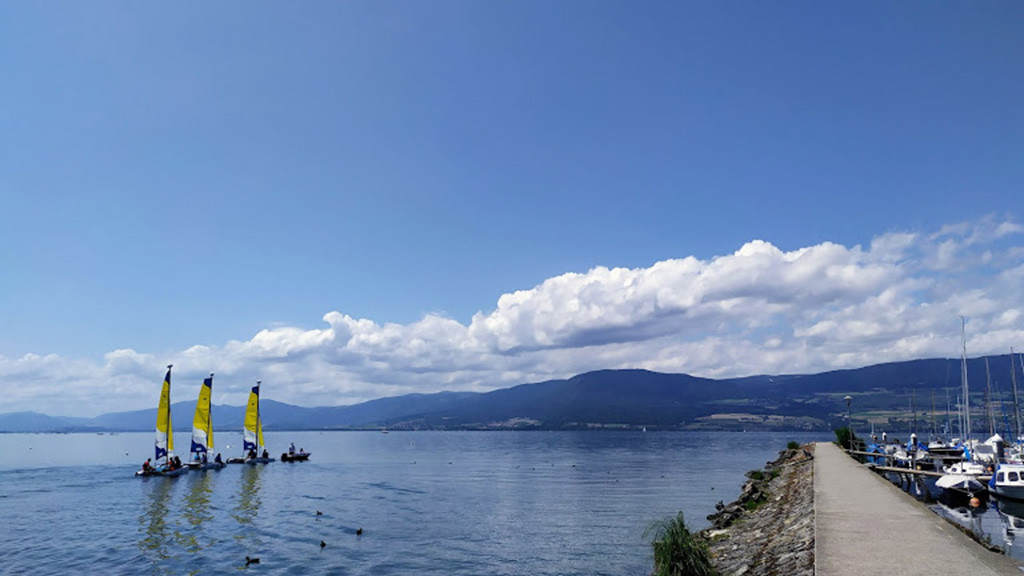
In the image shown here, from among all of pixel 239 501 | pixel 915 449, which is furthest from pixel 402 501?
pixel 915 449

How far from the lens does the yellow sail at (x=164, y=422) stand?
8117 centimetres

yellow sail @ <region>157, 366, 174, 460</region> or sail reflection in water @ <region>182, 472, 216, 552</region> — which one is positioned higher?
yellow sail @ <region>157, 366, 174, 460</region>

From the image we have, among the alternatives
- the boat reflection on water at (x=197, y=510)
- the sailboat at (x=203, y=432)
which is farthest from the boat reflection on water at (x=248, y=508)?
the sailboat at (x=203, y=432)

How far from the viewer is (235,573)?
31266 millimetres

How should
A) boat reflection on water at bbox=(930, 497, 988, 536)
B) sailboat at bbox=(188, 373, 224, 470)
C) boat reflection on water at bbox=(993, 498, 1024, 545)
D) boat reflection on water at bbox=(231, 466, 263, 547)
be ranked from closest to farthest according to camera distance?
boat reflection on water at bbox=(993, 498, 1024, 545) → boat reflection on water at bbox=(930, 497, 988, 536) → boat reflection on water at bbox=(231, 466, 263, 547) → sailboat at bbox=(188, 373, 224, 470)

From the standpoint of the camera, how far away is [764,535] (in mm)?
30312

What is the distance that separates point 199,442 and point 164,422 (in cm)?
1480

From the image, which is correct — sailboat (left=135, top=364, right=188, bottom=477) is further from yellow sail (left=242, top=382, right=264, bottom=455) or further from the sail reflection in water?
yellow sail (left=242, top=382, right=264, bottom=455)

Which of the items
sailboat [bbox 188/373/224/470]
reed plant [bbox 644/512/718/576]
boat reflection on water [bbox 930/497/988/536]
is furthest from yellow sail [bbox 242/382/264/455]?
reed plant [bbox 644/512/718/576]

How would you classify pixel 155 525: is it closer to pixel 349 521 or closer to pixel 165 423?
pixel 349 521

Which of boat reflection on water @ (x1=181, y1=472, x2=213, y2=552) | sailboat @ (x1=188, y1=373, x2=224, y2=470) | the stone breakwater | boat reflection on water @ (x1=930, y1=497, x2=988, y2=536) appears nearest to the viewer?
the stone breakwater

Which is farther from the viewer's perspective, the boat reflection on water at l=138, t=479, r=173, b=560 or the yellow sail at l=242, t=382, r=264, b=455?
the yellow sail at l=242, t=382, r=264, b=455

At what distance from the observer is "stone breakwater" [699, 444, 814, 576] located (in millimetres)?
20625

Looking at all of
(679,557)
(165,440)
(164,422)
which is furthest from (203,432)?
(679,557)
